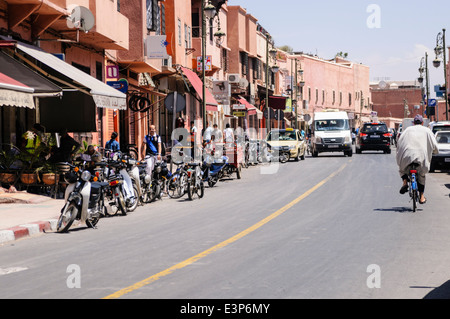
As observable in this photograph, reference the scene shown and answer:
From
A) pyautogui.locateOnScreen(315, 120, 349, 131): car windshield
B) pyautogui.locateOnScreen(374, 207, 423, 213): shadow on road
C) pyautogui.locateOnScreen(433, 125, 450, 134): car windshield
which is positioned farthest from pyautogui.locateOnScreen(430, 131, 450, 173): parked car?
pyautogui.locateOnScreen(315, 120, 349, 131): car windshield

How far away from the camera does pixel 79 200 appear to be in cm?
1335

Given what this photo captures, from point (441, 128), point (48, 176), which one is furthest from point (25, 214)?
point (441, 128)

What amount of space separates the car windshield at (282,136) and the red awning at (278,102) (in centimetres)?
2867

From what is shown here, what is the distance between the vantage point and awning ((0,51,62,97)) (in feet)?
56.3

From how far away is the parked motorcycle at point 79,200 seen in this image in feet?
43.6

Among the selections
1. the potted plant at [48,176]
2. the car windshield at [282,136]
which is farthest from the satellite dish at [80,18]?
the car windshield at [282,136]

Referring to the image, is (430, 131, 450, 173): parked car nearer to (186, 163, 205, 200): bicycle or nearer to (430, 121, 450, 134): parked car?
(430, 121, 450, 134): parked car

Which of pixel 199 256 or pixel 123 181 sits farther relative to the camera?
pixel 123 181

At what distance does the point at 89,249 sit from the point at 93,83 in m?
10.6

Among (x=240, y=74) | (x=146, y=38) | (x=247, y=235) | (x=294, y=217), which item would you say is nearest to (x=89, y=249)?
(x=247, y=235)

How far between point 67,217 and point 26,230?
2.36 feet

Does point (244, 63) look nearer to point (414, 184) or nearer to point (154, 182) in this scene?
point (154, 182)

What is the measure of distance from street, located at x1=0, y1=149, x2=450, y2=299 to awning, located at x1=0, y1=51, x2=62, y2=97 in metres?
3.46

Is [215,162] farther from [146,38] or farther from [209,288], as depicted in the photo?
[209,288]
